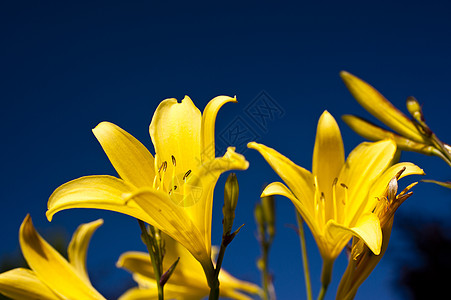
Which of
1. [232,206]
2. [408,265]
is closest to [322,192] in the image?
[232,206]

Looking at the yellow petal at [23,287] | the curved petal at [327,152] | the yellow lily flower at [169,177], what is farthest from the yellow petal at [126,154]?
the curved petal at [327,152]

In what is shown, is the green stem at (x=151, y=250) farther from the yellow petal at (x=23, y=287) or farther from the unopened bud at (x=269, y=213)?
the unopened bud at (x=269, y=213)

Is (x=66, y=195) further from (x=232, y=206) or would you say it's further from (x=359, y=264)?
(x=359, y=264)

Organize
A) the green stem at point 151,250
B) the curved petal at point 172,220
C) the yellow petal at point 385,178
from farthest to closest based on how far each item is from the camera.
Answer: the yellow petal at point 385,178 < the green stem at point 151,250 < the curved petal at point 172,220

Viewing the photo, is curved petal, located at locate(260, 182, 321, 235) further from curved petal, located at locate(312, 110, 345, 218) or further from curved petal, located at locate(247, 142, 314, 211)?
curved petal, located at locate(312, 110, 345, 218)

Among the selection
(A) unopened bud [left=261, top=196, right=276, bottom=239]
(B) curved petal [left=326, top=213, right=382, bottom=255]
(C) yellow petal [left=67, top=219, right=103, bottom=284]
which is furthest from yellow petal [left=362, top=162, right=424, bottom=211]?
(C) yellow petal [left=67, top=219, right=103, bottom=284]

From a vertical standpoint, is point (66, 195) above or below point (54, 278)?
above
